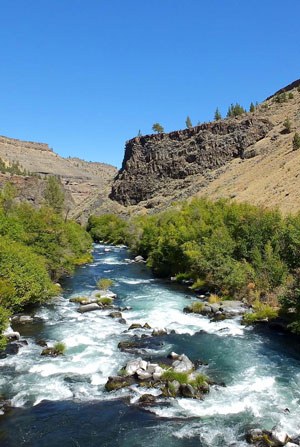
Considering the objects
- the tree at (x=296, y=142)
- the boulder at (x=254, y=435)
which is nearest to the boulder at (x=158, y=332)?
the boulder at (x=254, y=435)

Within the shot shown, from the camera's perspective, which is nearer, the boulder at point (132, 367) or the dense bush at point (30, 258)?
the boulder at point (132, 367)

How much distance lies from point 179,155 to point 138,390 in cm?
12455

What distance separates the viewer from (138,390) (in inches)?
719

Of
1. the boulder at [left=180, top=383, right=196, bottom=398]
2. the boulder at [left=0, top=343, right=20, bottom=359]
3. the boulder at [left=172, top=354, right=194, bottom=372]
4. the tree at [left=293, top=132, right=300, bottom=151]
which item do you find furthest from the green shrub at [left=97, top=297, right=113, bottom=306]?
the tree at [left=293, top=132, right=300, bottom=151]

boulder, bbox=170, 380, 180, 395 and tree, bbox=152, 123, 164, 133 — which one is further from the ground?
tree, bbox=152, 123, 164, 133

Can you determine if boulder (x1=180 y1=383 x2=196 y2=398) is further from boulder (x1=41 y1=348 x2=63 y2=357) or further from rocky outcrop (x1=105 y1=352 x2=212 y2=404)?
boulder (x1=41 y1=348 x2=63 y2=357)

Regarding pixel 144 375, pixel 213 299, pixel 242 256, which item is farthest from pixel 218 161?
pixel 144 375

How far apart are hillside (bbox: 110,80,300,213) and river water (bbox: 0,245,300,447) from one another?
48707 mm

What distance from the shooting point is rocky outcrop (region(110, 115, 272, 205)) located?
124562 millimetres

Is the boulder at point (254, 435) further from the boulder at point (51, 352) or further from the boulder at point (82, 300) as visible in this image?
the boulder at point (82, 300)

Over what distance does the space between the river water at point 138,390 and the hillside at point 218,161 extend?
48.7 meters

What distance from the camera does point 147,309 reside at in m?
33.0

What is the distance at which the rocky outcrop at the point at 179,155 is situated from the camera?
125m

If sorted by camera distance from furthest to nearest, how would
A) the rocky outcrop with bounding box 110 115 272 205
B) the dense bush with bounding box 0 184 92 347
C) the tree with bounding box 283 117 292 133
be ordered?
1. the rocky outcrop with bounding box 110 115 272 205
2. the tree with bounding box 283 117 292 133
3. the dense bush with bounding box 0 184 92 347
